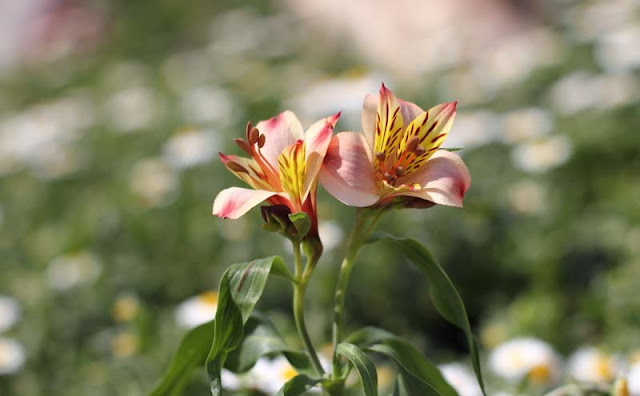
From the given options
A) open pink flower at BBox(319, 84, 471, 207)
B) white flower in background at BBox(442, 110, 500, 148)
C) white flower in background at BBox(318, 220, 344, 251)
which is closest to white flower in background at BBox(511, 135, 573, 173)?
white flower in background at BBox(442, 110, 500, 148)

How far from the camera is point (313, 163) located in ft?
3.18

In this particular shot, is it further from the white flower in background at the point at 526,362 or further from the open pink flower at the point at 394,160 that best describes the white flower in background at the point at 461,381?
the open pink flower at the point at 394,160

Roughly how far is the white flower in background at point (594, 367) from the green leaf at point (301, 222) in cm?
89

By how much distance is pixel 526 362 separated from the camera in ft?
5.82

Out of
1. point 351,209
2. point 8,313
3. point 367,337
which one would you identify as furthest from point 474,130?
point 367,337

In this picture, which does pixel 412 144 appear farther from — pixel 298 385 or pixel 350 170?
pixel 298 385

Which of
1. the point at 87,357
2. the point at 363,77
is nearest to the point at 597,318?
the point at 87,357

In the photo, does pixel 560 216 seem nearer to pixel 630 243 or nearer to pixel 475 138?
pixel 630 243

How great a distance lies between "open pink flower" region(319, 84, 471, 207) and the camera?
38.4 inches

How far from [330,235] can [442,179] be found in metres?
1.48

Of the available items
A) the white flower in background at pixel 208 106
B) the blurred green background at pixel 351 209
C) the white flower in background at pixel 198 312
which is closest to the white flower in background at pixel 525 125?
the blurred green background at pixel 351 209

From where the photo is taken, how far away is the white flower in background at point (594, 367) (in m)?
1.64

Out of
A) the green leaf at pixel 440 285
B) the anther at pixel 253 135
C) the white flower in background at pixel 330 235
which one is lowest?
the white flower in background at pixel 330 235

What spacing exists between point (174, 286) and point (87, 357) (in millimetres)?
389
